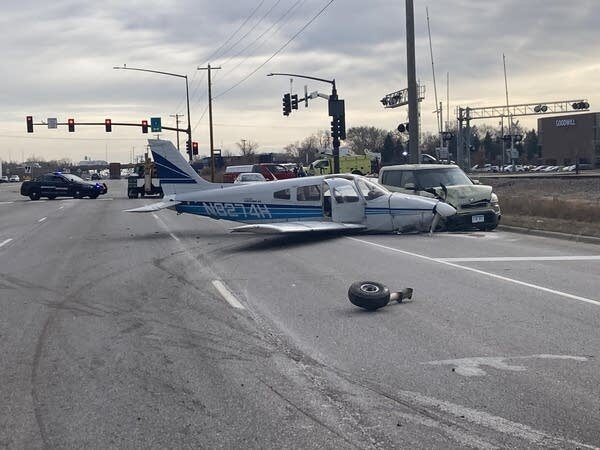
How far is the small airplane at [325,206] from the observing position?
19.5m

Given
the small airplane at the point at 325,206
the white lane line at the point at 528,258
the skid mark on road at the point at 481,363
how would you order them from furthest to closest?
the small airplane at the point at 325,206, the white lane line at the point at 528,258, the skid mark on road at the point at 481,363

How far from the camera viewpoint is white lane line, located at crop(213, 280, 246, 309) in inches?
412

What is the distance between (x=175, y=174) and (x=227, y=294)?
1181 centimetres

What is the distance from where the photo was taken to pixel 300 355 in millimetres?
7512

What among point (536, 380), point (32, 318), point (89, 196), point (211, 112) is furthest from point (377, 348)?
point (211, 112)

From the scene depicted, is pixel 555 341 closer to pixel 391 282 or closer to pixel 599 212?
pixel 391 282

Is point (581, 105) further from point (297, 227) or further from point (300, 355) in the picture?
point (300, 355)

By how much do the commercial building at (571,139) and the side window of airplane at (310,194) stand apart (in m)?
109

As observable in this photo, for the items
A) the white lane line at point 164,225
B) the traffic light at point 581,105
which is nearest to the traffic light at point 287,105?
the white lane line at point 164,225

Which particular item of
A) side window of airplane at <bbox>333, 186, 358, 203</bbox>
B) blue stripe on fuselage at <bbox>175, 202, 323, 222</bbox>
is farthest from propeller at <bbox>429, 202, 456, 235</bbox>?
blue stripe on fuselage at <bbox>175, 202, 323, 222</bbox>

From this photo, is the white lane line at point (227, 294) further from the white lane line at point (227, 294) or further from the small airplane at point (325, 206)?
the small airplane at point (325, 206)

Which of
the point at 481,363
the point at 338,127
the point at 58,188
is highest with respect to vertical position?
the point at 338,127

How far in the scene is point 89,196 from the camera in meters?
54.1

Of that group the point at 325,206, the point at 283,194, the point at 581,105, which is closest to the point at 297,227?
the point at 325,206
